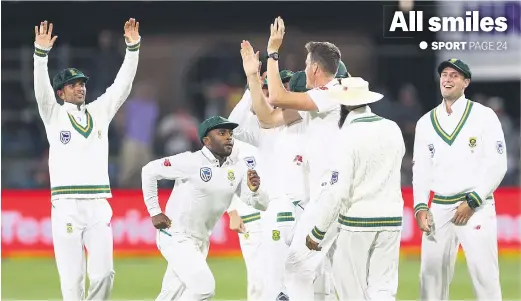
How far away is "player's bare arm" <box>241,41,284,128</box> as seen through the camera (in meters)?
10.4

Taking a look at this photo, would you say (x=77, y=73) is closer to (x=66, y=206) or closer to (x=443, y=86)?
(x=66, y=206)

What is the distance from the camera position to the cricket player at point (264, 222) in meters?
11.7

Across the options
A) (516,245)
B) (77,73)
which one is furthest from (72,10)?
(77,73)

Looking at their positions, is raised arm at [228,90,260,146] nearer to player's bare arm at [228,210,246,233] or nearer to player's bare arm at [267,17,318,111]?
player's bare arm at [228,210,246,233]

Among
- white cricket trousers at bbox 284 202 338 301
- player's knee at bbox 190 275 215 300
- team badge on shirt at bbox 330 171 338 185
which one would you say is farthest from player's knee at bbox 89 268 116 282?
team badge on shirt at bbox 330 171 338 185

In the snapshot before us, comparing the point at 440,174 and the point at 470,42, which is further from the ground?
the point at 470,42

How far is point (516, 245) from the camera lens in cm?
1819

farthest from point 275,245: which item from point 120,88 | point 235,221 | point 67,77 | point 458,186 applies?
point 67,77

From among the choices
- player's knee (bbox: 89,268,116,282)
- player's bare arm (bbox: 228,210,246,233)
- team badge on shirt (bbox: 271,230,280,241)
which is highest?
player's bare arm (bbox: 228,210,246,233)

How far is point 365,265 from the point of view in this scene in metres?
9.70

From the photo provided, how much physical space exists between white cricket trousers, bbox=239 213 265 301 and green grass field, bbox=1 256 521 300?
259 cm

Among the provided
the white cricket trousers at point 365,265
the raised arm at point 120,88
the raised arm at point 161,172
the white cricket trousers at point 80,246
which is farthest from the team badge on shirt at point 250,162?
the white cricket trousers at point 365,265

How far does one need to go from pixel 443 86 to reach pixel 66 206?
3.51 metres

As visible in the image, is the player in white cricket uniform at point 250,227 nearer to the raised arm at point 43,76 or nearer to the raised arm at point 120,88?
the raised arm at point 120,88
